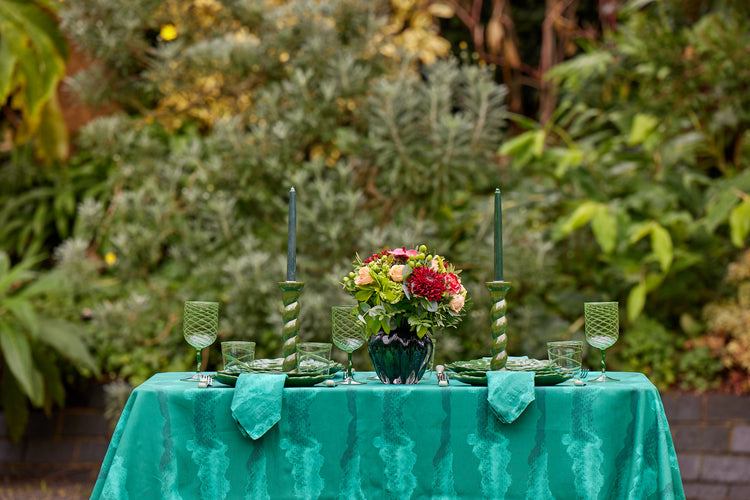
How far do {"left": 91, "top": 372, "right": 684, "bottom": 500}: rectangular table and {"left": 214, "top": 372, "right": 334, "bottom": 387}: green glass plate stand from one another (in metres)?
0.03

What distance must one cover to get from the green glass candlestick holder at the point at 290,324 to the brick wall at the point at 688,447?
3058 millimetres

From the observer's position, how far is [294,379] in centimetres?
225

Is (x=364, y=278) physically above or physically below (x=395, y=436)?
above

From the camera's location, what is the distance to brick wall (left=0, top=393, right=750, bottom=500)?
14.4 ft

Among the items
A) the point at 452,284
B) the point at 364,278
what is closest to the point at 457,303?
the point at 452,284

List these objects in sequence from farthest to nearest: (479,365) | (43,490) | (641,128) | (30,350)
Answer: (641,128) → (43,490) → (30,350) → (479,365)

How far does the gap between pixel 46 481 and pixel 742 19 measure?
581cm

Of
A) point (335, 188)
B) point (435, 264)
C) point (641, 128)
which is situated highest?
point (641, 128)

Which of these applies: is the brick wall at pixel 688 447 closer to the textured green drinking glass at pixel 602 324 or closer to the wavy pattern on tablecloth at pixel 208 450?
the textured green drinking glass at pixel 602 324

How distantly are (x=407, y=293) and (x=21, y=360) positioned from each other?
3.10 metres

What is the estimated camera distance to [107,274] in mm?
5781

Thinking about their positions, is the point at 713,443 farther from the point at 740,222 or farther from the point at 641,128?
the point at 641,128

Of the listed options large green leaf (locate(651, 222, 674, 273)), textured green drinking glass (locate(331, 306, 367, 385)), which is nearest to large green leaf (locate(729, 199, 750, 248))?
large green leaf (locate(651, 222, 674, 273))

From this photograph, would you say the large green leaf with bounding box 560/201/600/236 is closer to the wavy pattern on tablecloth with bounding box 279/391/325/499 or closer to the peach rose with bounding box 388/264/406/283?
the peach rose with bounding box 388/264/406/283
